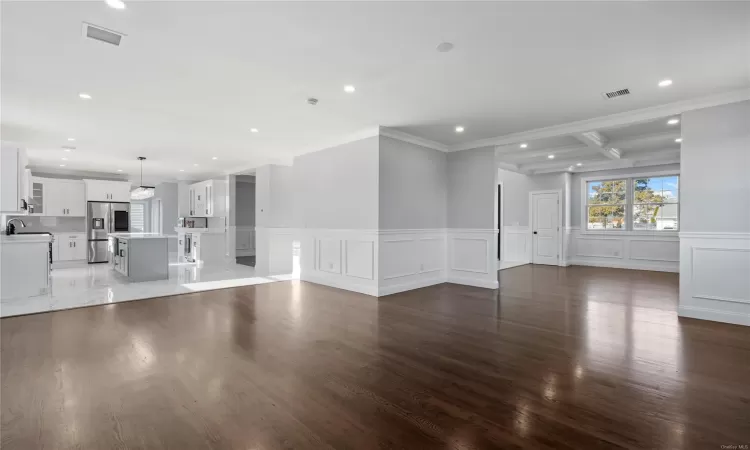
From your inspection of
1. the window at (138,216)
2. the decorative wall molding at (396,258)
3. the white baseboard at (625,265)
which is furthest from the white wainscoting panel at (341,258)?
the window at (138,216)

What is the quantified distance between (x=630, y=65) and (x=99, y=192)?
12.2 meters

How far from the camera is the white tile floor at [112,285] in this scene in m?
4.79

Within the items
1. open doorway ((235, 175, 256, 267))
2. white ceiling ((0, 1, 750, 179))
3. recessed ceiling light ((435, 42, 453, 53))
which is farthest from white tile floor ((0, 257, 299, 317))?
recessed ceiling light ((435, 42, 453, 53))

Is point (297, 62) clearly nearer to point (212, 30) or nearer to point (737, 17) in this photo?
point (212, 30)

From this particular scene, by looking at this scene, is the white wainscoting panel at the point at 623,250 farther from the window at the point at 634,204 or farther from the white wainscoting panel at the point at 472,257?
the white wainscoting panel at the point at 472,257

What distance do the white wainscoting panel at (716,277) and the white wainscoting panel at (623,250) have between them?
490 centimetres

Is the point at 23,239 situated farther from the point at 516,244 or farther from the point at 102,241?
the point at 516,244

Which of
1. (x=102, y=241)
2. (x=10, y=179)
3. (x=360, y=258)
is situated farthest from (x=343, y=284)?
(x=102, y=241)

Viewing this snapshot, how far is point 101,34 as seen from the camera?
108 inches

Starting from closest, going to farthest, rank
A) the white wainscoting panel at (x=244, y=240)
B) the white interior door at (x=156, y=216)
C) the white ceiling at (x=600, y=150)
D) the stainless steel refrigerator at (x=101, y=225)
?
the white ceiling at (x=600, y=150) → the stainless steel refrigerator at (x=101, y=225) → the white wainscoting panel at (x=244, y=240) → the white interior door at (x=156, y=216)

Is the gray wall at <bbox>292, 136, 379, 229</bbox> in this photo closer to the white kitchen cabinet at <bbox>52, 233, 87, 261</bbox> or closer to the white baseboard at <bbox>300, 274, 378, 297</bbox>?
the white baseboard at <bbox>300, 274, 378, 297</bbox>

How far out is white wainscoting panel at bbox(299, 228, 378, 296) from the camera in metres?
5.53

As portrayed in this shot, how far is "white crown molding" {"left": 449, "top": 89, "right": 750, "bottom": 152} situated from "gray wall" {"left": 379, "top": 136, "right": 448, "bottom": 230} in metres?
0.93

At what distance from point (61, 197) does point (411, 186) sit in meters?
9.72
